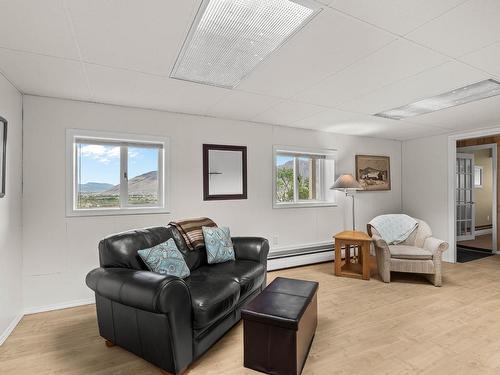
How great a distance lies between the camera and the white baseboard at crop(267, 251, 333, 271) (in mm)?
4152

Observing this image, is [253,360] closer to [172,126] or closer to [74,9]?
[74,9]

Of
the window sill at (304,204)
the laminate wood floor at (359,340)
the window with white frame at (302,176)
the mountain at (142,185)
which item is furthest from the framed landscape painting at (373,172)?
the mountain at (142,185)

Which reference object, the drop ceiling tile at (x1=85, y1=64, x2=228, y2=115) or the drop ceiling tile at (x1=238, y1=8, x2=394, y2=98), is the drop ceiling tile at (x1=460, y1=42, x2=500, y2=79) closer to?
the drop ceiling tile at (x1=238, y1=8, x2=394, y2=98)

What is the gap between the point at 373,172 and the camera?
526cm

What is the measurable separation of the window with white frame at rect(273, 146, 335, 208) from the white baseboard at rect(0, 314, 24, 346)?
3.27 metres

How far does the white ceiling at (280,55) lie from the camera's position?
61.3 inches

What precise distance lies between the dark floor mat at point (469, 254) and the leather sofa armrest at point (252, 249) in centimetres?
388

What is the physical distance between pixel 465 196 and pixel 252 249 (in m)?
5.77

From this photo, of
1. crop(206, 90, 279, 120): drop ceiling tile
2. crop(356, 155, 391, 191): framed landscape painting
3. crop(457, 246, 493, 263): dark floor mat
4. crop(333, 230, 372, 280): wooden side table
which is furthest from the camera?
crop(356, 155, 391, 191): framed landscape painting

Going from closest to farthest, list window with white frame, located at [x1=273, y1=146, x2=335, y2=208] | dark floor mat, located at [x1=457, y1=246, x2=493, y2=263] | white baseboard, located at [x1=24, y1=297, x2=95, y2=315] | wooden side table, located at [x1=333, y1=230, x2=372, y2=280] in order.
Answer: white baseboard, located at [x1=24, y1=297, x2=95, y2=315] → wooden side table, located at [x1=333, y1=230, x2=372, y2=280] → window with white frame, located at [x1=273, y1=146, x2=335, y2=208] → dark floor mat, located at [x1=457, y1=246, x2=493, y2=263]

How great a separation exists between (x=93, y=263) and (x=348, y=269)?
135 inches

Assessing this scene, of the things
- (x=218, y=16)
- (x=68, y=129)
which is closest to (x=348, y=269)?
(x=218, y=16)

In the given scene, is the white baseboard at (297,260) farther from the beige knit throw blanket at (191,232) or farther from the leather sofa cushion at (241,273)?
the beige knit throw blanket at (191,232)

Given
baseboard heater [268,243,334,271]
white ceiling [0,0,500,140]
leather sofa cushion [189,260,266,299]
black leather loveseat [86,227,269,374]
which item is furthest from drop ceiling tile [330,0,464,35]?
baseboard heater [268,243,334,271]
